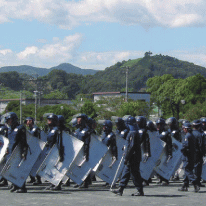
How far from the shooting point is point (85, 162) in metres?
13.0

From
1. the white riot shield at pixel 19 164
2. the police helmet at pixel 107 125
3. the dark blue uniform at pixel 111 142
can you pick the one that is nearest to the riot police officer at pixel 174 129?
the police helmet at pixel 107 125

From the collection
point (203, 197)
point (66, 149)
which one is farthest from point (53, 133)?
point (203, 197)

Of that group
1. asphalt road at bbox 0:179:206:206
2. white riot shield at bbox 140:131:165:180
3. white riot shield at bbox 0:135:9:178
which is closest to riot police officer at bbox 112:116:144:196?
asphalt road at bbox 0:179:206:206

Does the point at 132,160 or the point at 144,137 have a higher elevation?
the point at 144,137

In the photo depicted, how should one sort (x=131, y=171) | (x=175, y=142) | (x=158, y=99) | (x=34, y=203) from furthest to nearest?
(x=158, y=99) < (x=175, y=142) < (x=131, y=171) < (x=34, y=203)

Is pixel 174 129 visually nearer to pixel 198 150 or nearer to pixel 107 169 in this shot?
pixel 198 150

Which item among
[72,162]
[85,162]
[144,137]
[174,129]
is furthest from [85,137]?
[174,129]

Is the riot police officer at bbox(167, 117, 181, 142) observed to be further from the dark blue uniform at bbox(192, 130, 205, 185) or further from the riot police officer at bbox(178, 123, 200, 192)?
the riot police officer at bbox(178, 123, 200, 192)

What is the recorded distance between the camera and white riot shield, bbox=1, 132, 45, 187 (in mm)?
11734

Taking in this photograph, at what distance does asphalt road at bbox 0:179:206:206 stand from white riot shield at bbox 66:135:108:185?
354mm

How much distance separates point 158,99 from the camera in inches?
2958

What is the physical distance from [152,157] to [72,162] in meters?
2.71

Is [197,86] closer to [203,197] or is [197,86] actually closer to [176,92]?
[176,92]

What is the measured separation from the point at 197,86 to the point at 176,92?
129 inches
